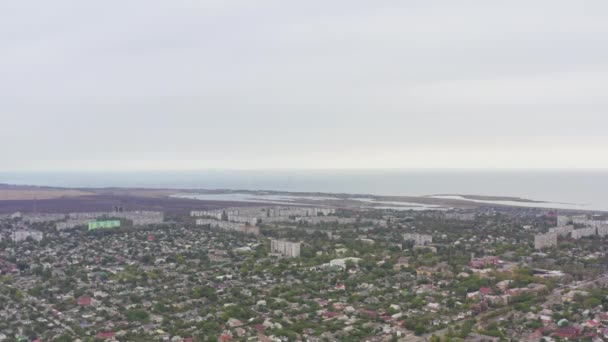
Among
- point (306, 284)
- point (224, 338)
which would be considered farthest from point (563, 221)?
point (224, 338)

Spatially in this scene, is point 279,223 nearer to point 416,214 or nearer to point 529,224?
point 416,214

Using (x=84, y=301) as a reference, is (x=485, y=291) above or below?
above

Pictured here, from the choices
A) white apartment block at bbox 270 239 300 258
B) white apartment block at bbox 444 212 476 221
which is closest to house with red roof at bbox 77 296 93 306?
white apartment block at bbox 270 239 300 258

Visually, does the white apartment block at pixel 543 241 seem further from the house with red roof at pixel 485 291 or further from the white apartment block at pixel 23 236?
the white apartment block at pixel 23 236

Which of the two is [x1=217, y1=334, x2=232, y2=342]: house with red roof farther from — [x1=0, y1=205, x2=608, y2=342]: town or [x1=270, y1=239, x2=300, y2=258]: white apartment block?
[x1=270, y1=239, x2=300, y2=258]: white apartment block

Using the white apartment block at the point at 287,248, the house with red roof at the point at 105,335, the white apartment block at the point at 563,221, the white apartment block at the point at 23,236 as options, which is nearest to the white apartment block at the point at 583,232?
A: the white apartment block at the point at 563,221

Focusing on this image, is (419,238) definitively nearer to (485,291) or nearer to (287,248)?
(287,248)
